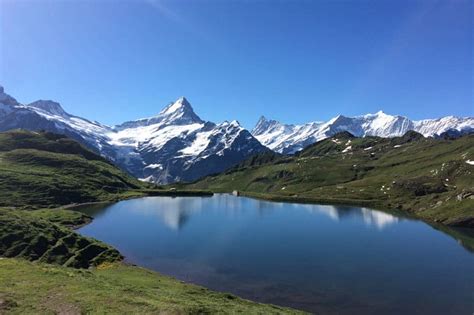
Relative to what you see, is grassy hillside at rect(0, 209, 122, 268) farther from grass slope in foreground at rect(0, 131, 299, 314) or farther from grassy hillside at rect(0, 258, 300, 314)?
grassy hillside at rect(0, 258, 300, 314)

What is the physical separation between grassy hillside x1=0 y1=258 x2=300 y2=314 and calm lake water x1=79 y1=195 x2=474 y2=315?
1272 centimetres

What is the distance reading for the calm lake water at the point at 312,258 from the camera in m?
69.2

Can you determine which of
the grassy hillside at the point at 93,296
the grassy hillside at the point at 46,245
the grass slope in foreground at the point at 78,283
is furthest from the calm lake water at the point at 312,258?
the grassy hillside at the point at 93,296

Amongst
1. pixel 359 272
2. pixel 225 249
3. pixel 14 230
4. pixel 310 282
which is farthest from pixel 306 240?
pixel 14 230

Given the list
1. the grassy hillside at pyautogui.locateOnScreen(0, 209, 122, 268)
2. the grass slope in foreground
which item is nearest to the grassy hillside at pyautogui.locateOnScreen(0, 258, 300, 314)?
the grass slope in foreground

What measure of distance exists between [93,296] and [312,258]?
61.1m

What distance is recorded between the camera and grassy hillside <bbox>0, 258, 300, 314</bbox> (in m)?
43.6

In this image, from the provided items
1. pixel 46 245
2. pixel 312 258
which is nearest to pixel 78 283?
pixel 46 245

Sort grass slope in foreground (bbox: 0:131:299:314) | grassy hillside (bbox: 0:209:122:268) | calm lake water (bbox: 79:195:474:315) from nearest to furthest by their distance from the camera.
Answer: grass slope in foreground (bbox: 0:131:299:314)
calm lake water (bbox: 79:195:474:315)
grassy hillside (bbox: 0:209:122:268)

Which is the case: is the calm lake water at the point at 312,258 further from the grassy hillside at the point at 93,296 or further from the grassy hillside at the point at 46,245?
the grassy hillside at the point at 93,296

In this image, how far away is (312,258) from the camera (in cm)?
9750

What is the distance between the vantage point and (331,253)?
104 m

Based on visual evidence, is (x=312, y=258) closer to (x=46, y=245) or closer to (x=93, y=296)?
(x=46, y=245)

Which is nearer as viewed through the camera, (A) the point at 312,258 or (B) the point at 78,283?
(B) the point at 78,283
